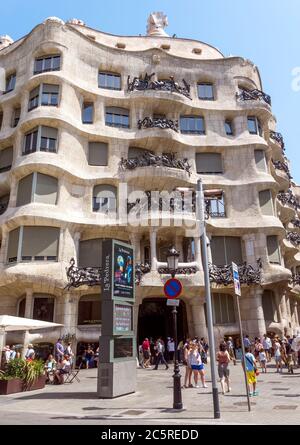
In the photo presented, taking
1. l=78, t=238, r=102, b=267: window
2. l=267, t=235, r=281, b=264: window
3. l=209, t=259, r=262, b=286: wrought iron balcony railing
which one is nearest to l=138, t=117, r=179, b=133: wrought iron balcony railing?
l=78, t=238, r=102, b=267: window

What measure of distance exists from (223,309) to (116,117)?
16.8m

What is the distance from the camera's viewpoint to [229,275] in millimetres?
26203

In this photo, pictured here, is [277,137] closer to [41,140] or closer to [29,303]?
[41,140]

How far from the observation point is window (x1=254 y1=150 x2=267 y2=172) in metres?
30.5

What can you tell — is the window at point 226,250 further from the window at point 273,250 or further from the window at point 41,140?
the window at point 41,140

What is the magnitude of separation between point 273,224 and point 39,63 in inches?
842

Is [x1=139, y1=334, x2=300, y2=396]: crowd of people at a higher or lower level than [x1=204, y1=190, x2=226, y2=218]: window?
lower

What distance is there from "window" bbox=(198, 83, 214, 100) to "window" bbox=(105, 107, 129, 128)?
688cm

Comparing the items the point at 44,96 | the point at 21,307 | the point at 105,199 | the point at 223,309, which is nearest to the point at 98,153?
the point at 105,199

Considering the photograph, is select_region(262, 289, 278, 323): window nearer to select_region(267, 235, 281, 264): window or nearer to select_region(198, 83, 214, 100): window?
select_region(267, 235, 281, 264): window

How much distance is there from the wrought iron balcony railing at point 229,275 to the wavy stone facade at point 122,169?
494 mm

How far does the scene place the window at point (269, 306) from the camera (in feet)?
90.9

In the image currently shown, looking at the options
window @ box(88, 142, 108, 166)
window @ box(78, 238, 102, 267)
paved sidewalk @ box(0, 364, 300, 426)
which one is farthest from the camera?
window @ box(88, 142, 108, 166)

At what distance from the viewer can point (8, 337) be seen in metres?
23.6
